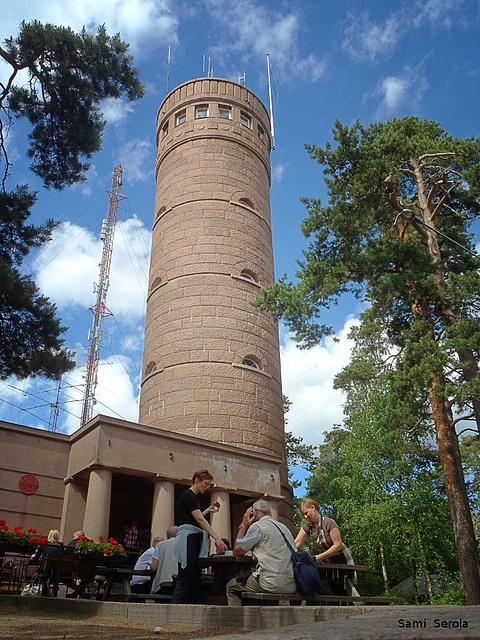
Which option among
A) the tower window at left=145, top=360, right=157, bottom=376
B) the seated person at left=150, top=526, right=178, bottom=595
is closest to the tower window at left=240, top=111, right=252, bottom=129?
the tower window at left=145, top=360, right=157, bottom=376

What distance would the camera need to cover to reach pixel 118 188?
144ft

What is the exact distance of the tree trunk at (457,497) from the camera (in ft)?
34.6

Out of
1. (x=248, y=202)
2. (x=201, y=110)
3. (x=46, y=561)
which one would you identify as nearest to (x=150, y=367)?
(x=248, y=202)

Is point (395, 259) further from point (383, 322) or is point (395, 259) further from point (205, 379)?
point (205, 379)

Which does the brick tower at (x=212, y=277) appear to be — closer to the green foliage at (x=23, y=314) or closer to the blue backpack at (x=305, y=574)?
the green foliage at (x=23, y=314)

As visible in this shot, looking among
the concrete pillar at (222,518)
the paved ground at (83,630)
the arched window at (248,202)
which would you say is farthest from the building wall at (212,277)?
the paved ground at (83,630)

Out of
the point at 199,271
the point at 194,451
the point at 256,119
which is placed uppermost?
the point at 256,119

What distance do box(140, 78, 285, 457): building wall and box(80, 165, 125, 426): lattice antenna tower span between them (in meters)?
19.8

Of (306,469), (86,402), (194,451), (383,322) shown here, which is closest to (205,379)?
(194,451)

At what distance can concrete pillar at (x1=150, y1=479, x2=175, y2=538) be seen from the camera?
11.8 meters

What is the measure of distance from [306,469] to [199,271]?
1486 cm

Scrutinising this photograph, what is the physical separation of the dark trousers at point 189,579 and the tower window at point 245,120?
1898cm

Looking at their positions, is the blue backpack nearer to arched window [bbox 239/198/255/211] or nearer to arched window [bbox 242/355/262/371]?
arched window [bbox 242/355/262/371]

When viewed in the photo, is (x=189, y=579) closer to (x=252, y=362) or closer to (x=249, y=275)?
(x=252, y=362)
